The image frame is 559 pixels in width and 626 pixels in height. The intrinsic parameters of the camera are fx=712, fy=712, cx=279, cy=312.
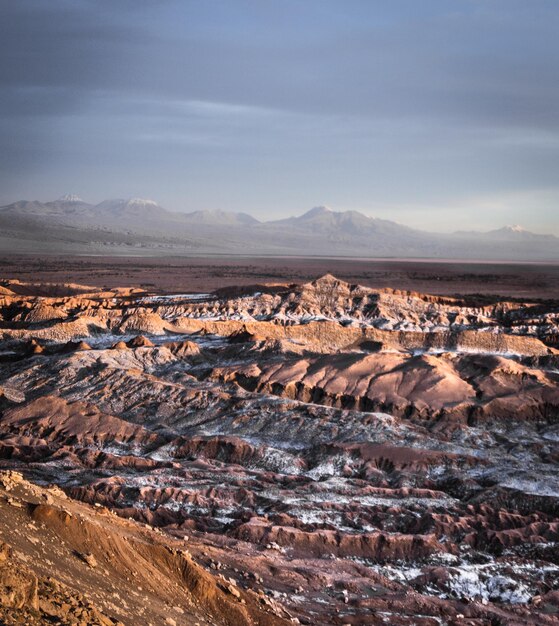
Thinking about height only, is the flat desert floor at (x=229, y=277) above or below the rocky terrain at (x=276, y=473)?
above

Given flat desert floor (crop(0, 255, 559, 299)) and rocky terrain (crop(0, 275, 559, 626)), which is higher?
flat desert floor (crop(0, 255, 559, 299))

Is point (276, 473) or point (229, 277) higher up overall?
point (229, 277)

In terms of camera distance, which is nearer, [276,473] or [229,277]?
[276,473]

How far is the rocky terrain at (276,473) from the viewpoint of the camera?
49.4 ft

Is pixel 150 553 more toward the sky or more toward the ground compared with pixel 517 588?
more toward the sky

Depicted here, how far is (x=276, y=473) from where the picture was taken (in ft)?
101

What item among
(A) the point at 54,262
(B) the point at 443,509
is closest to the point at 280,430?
(B) the point at 443,509

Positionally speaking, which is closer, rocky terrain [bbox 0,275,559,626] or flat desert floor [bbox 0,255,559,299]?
rocky terrain [bbox 0,275,559,626]

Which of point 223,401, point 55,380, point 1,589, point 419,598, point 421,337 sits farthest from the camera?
point 421,337

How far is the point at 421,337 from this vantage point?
187 ft

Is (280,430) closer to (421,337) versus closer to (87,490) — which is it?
(87,490)

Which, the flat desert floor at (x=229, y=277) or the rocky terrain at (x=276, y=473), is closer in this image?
the rocky terrain at (x=276, y=473)

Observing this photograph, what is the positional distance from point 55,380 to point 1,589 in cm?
3512

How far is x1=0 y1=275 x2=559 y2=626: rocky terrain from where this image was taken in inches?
593
